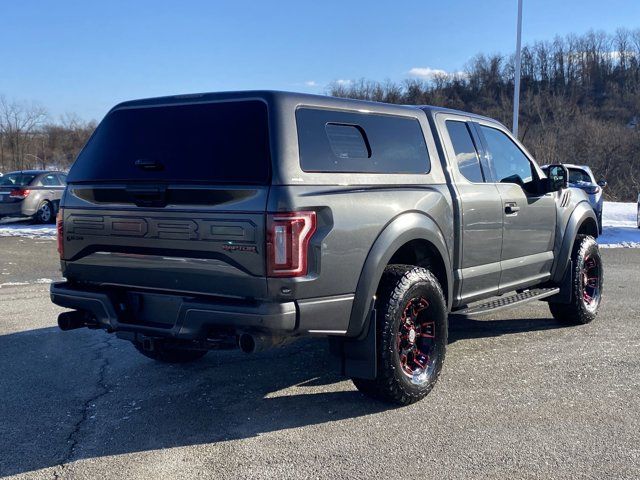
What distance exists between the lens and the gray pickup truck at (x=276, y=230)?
3.66m

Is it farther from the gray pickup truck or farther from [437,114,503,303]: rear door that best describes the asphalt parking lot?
[437,114,503,303]: rear door

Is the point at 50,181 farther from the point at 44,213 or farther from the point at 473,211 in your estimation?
the point at 473,211

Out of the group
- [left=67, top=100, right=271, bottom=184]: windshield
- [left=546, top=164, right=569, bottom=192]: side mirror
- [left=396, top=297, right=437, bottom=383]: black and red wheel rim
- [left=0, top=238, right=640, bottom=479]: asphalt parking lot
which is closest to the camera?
[left=0, top=238, right=640, bottom=479]: asphalt parking lot

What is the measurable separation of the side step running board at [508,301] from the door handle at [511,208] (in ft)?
2.44

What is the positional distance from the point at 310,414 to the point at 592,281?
13.2 ft

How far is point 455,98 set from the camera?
65.3 m

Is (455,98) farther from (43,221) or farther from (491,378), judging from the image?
(491,378)

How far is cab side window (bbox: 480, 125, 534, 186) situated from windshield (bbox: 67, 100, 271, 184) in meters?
2.62

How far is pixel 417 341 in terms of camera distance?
461cm

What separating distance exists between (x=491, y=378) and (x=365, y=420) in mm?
1282

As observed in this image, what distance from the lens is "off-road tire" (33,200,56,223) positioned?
57.3 ft

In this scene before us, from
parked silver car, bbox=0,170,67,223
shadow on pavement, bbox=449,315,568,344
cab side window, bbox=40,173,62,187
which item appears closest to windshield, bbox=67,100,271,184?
shadow on pavement, bbox=449,315,568,344

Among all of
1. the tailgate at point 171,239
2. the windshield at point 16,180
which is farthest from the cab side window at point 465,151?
the windshield at point 16,180

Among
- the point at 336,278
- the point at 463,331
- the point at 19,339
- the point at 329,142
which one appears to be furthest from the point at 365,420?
the point at 19,339
